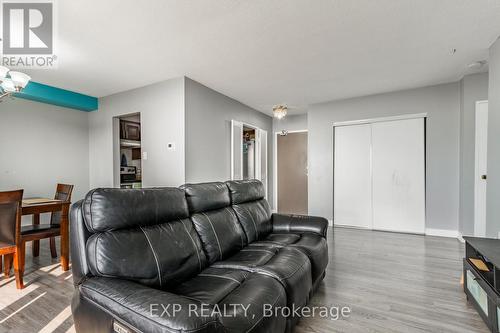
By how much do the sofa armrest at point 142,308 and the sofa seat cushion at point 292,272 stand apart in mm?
672

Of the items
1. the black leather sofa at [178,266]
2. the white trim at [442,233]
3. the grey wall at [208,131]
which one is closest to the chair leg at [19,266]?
the black leather sofa at [178,266]

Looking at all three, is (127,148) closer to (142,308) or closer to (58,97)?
(58,97)

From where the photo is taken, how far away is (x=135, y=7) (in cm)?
207

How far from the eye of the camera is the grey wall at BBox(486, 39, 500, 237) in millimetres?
2494

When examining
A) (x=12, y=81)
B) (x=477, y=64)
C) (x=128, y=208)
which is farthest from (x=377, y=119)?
(x=12, y=81)

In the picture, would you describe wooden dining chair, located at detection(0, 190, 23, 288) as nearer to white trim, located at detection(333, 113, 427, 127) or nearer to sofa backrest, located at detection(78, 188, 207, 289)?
sofa backrest, located at detection(78, 188, 207, 289)

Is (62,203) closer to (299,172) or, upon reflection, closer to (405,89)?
(299,172)

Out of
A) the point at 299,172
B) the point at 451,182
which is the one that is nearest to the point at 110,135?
the point at 299,172

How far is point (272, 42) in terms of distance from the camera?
2.64 m

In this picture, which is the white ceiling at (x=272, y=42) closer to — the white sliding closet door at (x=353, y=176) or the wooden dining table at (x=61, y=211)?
the white sliding closet door at (x=353, y=176)

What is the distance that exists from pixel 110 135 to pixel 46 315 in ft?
11.2

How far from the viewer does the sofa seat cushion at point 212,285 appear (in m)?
1.30

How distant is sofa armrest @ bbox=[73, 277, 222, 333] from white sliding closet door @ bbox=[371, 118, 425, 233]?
4.40 metres

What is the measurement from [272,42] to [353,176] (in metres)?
3.15
